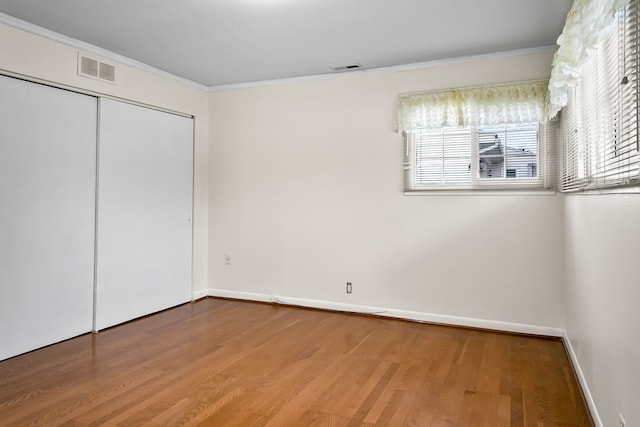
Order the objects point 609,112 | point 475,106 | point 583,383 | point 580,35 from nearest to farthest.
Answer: point 609,112, point 580,35, point 583,383, point 475,106

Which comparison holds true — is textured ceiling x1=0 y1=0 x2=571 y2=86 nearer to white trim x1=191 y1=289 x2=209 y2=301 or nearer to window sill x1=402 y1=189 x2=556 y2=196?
window sill x1=402 y1=189 x2=556 y2=196

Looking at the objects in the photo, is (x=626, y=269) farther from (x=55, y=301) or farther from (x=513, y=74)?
(x=55, y=301)

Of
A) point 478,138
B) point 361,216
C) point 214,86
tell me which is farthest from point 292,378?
point 214,86

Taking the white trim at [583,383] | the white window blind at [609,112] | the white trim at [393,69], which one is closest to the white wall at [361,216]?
the white trim at [393,69]

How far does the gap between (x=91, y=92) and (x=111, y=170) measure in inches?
27.3

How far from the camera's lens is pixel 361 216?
4.46 meters

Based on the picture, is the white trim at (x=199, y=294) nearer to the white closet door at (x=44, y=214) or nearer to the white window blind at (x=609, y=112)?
the white closet door at (x=44, y=214)

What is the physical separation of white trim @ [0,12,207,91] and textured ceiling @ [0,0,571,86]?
5cm

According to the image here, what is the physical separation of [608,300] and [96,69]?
411cm

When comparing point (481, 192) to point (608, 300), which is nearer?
point (608, 300)

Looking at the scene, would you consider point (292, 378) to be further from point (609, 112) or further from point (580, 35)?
point (580, 35)

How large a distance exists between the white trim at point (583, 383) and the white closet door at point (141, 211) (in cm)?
377

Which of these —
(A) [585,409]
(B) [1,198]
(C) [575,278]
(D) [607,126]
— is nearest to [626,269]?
(D) [607,126]

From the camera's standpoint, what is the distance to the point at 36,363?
3109mm
